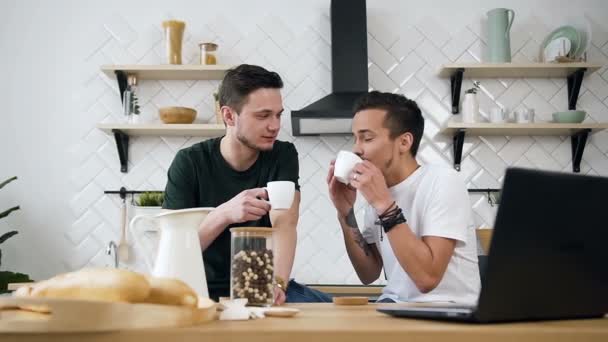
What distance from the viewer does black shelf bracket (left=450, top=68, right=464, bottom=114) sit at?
338cm

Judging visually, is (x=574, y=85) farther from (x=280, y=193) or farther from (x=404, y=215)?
(x=280, y=193)

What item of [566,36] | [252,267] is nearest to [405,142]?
[252,267]

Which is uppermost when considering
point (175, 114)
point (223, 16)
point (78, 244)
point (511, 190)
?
point (223, 16)

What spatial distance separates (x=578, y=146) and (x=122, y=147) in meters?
2.37

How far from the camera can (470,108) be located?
3.33 meters

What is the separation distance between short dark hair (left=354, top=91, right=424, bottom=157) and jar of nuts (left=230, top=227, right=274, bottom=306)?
966mm

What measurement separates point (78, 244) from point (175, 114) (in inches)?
34.0

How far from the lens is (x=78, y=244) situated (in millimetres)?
3398

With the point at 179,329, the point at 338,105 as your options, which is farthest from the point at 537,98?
the point at 179,329

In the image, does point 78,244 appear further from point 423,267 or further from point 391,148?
point 423,267

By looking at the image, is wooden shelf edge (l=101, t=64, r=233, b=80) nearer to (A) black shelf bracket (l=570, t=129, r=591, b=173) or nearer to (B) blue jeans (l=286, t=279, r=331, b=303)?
(B) blue jeans (l=286, t=279, r=331, b=303)

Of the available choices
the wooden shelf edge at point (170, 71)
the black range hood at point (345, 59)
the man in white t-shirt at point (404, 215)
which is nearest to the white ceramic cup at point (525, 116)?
the black range hood at point (345, 59)

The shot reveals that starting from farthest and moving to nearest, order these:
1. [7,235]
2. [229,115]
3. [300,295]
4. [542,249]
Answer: [7,235]
[229,115]
[300,295]
[542,249]

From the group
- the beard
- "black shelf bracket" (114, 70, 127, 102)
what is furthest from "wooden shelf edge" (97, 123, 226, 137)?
the beard
